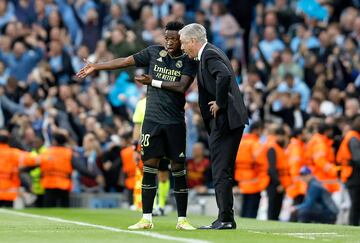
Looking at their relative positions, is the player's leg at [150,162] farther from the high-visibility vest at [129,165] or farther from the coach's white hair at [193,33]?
the high-visibility vest at [129,165]

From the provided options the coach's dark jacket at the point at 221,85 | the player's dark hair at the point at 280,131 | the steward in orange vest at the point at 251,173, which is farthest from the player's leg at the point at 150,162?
the player's dark hair at the point at 280,131

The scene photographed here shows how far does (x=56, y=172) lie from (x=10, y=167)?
1191 mm

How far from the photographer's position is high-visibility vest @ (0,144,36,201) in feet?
72.4

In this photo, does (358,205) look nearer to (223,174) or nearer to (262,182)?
(262,182)

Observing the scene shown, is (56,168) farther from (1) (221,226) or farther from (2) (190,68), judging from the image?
(1) (221,226)

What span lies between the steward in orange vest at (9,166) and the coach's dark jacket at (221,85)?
30.2 feet

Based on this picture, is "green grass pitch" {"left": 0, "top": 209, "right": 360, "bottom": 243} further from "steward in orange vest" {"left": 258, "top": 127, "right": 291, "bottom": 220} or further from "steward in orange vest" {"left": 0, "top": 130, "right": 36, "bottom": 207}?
"steward in orange vest" {"left": 0, "top": 130, "right": 36, "bottom": 207}

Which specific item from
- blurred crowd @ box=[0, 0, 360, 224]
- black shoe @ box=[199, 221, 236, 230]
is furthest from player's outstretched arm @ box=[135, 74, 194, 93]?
blurred crowd @ box=[0, 0, 360, 224]

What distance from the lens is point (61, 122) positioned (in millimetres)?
25828

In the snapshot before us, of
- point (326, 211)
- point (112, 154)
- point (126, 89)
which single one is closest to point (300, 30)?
point (126, 89)

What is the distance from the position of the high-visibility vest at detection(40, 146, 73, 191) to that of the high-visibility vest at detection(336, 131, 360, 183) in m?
5.80

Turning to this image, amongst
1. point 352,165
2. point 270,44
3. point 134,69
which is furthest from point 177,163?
point 270,44

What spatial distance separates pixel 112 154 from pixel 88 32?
561cm

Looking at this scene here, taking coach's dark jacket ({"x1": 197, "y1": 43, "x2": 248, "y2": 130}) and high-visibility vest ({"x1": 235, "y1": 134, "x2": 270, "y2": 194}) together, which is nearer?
coach's dark jacket ({"x1": 197, "y1": 43, "x2": 248, "y2": 130})
